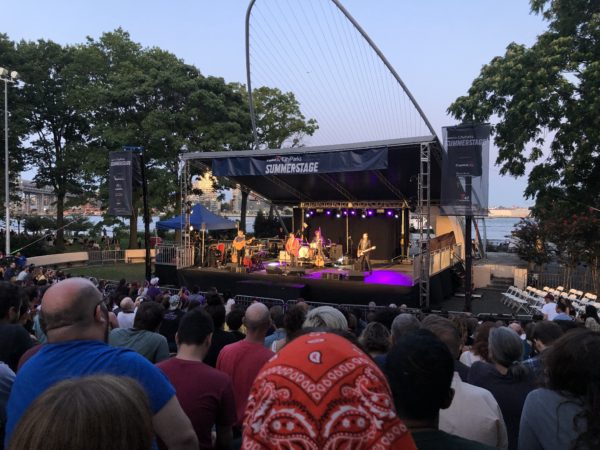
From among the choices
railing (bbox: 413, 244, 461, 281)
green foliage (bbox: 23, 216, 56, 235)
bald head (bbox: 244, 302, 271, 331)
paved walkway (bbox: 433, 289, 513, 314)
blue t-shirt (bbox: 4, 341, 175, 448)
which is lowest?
paved walkway (bbox: 433, 289, 513, 314)

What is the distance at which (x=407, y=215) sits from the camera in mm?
22406

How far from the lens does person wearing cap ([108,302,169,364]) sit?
11.8 ft

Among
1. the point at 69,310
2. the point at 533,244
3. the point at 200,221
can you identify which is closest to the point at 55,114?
the point at 200,221

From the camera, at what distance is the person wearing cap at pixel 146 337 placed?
11.8 ft

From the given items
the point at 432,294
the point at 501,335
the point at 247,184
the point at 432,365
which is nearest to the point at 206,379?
the point at 432,365

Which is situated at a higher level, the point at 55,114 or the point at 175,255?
the point at 55,114

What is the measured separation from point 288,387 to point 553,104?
1994 centimetres

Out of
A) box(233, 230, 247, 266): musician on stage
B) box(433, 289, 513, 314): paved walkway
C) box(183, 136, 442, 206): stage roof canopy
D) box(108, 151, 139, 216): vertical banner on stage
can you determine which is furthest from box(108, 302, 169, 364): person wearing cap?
box(233, 230, 247, 266): musician on stage

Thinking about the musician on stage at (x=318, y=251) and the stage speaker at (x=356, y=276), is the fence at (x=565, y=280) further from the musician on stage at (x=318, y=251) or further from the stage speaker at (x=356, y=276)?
the musician on stage at (x=318, y=251)

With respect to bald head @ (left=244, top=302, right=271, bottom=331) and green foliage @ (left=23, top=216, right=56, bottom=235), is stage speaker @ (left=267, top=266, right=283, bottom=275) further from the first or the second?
green foliage @ (left=23, top=216, right=56, bottom=235)

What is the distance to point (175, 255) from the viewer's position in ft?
59.6

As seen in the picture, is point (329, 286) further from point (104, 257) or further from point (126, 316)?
point (104, 257)

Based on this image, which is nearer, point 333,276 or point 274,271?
point 333,276

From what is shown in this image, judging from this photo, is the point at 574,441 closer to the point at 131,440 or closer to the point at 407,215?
the point at 131,440
